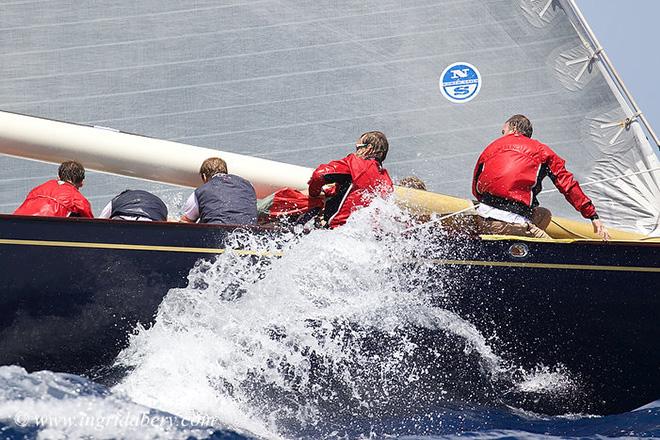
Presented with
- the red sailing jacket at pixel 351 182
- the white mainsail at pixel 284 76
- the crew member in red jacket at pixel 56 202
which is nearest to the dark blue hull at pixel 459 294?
the red sailing jacket at pixel 351 182

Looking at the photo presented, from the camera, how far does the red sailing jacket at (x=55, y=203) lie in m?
4.94

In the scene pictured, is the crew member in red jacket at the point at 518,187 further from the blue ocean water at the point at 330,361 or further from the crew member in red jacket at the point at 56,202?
the crew member in red jacket at the point at 56,202

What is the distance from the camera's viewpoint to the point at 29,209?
4945mm

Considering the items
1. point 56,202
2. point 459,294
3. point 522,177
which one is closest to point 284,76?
point 56,202

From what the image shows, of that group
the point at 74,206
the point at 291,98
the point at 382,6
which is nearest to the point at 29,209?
the point at 74,206

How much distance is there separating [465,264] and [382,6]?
82.1 inches

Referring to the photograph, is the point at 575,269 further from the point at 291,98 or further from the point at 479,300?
the point at 291,98

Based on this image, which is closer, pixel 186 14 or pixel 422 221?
pixel 422 221

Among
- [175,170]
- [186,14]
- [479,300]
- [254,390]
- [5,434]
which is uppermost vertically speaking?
[186,14]

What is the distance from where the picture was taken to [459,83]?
6145 mm

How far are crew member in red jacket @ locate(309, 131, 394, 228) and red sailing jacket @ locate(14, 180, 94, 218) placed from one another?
1.13 m

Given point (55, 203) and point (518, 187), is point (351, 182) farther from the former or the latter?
point (55, 203)

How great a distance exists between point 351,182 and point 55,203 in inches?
55.8

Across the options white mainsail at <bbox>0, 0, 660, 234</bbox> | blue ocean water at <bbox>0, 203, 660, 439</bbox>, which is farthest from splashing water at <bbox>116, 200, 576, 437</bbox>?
white mainsail at <bbox>0, 0, 660, 234</bbox>
